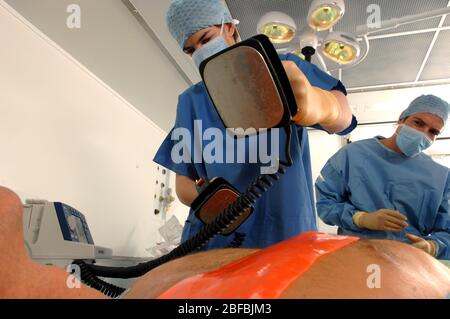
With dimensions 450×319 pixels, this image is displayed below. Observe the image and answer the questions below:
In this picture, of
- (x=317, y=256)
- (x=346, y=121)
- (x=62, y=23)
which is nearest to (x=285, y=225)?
(x=346, y=121)

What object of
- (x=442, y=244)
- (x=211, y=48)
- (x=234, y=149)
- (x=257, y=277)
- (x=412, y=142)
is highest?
(x=211, y=48)

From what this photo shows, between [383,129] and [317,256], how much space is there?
3468 millimetres

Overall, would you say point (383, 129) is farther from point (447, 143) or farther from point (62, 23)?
point (62, 23)

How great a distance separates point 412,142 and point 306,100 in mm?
1355

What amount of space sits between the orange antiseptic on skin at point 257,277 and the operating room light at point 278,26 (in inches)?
63.5

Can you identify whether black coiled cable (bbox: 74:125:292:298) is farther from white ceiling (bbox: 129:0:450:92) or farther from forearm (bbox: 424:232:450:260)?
white ceiling (bbox: 129:0:450:92)

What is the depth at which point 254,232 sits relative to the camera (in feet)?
3.15

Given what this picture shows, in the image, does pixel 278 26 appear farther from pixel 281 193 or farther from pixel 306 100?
pixel 306 100

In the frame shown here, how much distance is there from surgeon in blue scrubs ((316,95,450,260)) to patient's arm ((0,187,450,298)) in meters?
0.90

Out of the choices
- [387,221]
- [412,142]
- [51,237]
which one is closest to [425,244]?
[387,221]

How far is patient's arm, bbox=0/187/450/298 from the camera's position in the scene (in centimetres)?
40

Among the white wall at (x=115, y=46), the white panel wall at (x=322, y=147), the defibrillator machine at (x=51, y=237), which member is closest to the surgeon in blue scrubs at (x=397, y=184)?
the defibrillator machine at (x=51, y=237)

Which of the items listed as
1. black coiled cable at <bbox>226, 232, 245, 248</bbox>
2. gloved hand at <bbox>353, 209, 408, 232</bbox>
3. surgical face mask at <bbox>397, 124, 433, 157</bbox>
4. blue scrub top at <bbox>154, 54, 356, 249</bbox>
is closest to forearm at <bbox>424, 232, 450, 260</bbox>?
gloved hand at <bbox>353, 209, 408, 232</bbox>

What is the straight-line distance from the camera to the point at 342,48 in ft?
6.33
